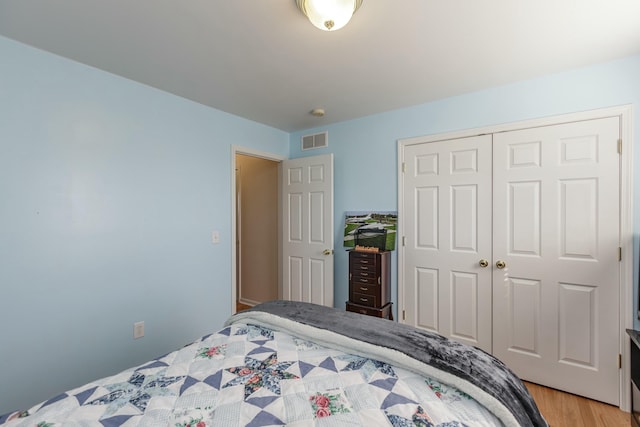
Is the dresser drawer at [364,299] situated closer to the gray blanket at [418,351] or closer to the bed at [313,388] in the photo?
the gray blanket at [418,351]

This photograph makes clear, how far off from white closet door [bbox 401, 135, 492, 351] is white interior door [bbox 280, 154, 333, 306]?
0.81 meters

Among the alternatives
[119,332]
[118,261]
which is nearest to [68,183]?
[118,261]

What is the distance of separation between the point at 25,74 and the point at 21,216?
0.86 m

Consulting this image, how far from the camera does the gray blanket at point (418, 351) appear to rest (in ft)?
3.37

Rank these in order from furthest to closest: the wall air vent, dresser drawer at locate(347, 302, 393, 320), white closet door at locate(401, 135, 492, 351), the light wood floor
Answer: the wall air vent
dresser drawer at locate(347, 302, 393, 320)
white closet door at locate(401, 135, 492, 351)
the light wood floor

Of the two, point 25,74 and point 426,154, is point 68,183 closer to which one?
point 25,74

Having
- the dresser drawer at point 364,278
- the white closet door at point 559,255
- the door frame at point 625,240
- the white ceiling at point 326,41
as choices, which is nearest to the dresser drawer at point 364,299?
the dresser drawer at point 364,278

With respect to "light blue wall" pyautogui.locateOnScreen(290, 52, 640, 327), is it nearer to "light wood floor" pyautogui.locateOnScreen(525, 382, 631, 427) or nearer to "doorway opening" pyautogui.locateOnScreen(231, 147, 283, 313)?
"doorway opening" pyautogui.locateOnScreen(231, 147, 283, 313)

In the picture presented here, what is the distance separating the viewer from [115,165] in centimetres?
213

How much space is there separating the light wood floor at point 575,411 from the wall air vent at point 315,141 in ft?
9.50

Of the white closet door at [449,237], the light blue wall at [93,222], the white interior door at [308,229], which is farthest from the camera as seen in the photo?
the white interior door at [308,229]

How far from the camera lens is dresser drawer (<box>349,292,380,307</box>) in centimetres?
263

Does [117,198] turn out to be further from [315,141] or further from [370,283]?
[370,283]

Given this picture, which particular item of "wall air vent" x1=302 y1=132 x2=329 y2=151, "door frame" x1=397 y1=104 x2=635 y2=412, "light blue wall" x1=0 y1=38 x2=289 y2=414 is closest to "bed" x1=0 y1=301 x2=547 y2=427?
"light blue wall" x1=0 y1=38 x2=289 y2=414
